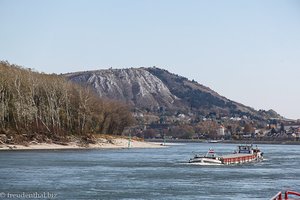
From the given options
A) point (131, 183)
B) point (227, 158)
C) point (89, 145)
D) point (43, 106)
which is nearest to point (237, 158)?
point (227, 158)

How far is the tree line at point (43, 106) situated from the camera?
128m

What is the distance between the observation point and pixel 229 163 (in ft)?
298

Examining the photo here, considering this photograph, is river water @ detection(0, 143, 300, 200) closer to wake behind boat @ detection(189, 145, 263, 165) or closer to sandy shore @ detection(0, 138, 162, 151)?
wake behind boat @ detection(189, 145, 263, 165)

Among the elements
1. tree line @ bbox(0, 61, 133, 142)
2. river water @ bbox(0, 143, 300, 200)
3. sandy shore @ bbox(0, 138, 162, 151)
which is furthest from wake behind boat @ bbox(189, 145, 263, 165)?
tree line @ bbox(0, 61, 133, 142)

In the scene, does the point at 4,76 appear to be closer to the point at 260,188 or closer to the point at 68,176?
the point at 68,176

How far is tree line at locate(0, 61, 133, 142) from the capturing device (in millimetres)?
128375

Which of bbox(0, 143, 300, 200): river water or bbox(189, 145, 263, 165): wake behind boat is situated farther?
bbox(189, 145, 263, 165): wake behind boat

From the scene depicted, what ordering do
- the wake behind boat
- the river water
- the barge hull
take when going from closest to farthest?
the river water, the wake behind boat, the barge hull

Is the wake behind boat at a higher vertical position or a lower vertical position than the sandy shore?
lower

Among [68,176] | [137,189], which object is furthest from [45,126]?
[137,189]

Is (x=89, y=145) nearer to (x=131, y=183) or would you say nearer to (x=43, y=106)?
(x=43, y=106)

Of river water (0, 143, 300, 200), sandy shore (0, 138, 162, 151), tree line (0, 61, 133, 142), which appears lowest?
river water (0, 143, 300, 200)

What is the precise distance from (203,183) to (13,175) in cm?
1671

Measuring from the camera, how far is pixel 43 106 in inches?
5379
